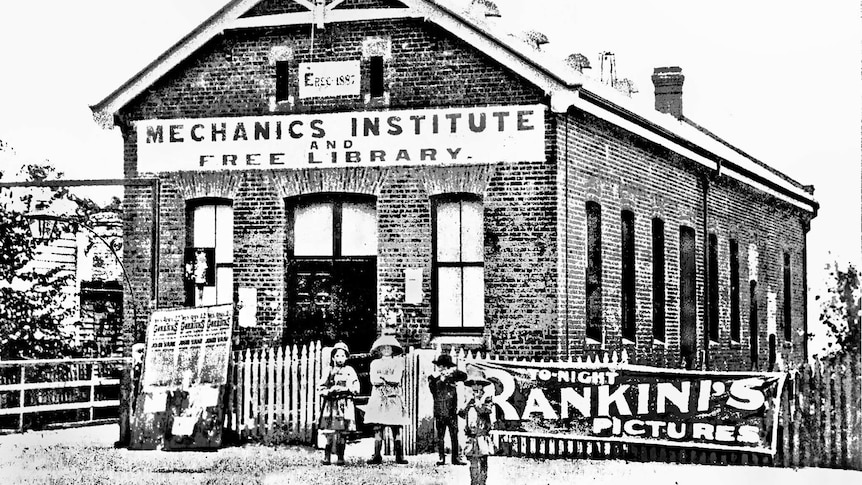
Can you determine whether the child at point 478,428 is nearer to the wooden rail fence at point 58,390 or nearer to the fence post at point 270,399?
the fence post at point 270,399

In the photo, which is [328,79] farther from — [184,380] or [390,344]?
[390,344]

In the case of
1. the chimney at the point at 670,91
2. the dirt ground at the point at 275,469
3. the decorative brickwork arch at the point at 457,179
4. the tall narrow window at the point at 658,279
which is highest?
the chimney at the point at 670,91

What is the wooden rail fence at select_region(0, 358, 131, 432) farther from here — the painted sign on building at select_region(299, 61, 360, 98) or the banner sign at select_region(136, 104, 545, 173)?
the painted sign on building at select_region(299, 61, 360, 98)

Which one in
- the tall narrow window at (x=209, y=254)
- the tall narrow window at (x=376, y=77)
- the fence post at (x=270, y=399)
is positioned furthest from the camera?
the tall narrow window at (x=209, y=254)

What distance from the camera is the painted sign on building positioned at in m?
21.3

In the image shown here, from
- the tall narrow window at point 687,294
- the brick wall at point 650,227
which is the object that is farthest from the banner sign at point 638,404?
the tall narrow window at point 687,294

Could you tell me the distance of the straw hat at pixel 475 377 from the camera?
16.3 metres

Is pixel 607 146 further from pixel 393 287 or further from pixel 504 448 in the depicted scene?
pixel 504 448

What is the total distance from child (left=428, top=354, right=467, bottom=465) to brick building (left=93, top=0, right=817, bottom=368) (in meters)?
2.81

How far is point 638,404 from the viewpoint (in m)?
16.7

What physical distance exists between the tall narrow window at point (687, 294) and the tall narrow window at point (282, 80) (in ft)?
28.7

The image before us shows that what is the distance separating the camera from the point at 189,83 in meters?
22.0

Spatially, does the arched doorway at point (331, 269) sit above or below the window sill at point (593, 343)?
above

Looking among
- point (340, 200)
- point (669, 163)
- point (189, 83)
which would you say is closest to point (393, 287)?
point (340, 200)
